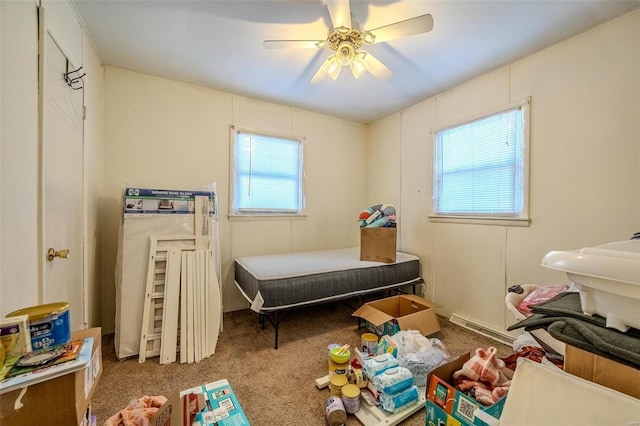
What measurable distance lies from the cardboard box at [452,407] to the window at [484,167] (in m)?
1.75

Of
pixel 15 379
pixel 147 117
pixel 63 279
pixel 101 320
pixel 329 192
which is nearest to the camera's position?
pixel 15 379

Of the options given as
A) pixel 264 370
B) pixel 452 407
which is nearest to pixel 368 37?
pixel 452 407

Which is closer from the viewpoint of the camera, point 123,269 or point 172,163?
point 123,269

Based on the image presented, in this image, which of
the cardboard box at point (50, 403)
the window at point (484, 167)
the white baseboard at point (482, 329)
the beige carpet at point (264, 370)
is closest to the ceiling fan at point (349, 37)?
the window at point (484, 167)

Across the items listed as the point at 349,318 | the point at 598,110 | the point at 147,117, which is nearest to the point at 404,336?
the point at 349,318

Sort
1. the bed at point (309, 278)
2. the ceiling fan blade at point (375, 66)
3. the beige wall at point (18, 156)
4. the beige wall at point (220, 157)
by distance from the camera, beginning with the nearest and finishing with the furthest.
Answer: the beige wall at point (18, 156)
the ceiling fan blade at point (375, 66)
the bed at point (309, 278)
the beige wall at point (220, 157)

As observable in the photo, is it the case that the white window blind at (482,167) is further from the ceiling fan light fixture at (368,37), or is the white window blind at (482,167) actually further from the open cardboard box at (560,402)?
the open cardboard box at (560,402)

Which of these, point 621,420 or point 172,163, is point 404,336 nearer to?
point 621,420

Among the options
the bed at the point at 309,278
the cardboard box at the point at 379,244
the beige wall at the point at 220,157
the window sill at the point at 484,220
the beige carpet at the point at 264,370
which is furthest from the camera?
the cardboard box at the point at 379,244

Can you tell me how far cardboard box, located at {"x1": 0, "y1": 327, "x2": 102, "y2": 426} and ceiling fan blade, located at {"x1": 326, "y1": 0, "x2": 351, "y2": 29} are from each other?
1.99m

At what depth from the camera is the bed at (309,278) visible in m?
2.20

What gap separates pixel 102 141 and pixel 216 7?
1.72m

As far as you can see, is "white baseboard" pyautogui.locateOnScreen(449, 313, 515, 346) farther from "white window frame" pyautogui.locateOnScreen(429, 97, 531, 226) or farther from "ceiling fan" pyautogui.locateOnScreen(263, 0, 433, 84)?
"ceiling fan" pyautogui.locateOnScreen(263, 0, 433, 84)

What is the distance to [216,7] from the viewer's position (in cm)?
174
